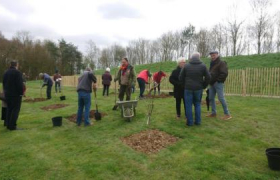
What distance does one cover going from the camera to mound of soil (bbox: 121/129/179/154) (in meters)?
4.35

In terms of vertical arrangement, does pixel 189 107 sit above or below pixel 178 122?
above

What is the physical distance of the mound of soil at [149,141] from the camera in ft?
14.3

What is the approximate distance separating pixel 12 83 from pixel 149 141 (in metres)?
4.37

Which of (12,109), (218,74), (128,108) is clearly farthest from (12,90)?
(218,74)

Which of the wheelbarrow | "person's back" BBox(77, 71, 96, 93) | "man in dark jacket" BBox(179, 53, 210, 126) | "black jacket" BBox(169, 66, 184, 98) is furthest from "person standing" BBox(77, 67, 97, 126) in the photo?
"man in dark jacket" BBox(179, 53, 210, 126)

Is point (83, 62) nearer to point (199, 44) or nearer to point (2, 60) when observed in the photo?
point (2, 60)

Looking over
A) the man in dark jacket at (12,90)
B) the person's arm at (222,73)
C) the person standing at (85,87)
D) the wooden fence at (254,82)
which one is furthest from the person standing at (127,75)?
the wooden fence at (254,82)

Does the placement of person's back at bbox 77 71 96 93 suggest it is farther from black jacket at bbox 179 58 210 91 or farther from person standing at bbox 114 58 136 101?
black jacket at bbox 179 58 210 91

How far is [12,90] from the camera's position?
5945mm

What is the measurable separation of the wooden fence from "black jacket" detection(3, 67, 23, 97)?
11586 millimetres

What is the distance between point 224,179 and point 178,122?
113 inches

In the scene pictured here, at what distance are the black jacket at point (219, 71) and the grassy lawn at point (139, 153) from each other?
1.24 m

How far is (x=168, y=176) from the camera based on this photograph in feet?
10.8

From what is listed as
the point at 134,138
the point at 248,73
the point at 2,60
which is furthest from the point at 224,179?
the point at 2,60
